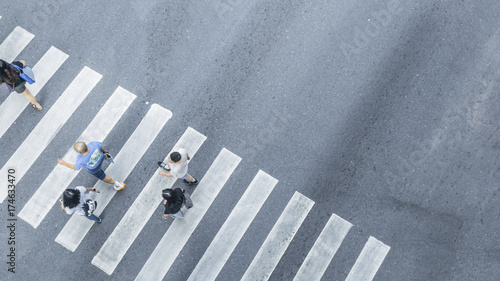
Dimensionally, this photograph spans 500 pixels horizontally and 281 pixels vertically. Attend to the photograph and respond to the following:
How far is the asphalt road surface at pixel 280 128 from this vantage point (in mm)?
8367

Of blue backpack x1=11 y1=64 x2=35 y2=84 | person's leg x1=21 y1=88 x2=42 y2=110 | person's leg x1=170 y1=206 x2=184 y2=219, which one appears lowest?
person's leg x1=170 y1=206 x2=184 y2=219

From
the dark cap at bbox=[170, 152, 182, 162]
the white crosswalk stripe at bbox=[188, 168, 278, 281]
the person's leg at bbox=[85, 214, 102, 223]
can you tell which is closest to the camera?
the dark cap at bbox=[170, 152, 182, 162]

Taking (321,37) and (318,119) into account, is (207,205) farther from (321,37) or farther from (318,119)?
(321,37)

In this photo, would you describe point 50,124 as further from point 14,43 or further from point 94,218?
point 94,218

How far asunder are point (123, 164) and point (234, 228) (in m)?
2.72

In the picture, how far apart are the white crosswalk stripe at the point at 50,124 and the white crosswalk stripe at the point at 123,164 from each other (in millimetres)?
1450

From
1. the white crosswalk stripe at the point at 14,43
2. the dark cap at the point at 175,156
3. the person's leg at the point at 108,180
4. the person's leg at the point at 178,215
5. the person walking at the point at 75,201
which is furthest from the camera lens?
the white crosswalk stripe at the point at 14,43

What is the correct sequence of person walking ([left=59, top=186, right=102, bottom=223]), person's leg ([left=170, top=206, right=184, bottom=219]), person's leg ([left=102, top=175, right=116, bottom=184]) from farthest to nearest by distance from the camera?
person's leg ([left=102, top=175, right=116, bottom=184]), person's leg ([left=170, top=206, right=184, bottom=219]), person walking ([left=59, top=186, right=102, bottom=223])

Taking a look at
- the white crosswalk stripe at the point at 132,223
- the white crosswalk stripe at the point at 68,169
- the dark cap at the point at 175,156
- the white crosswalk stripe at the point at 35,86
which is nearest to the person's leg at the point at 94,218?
the white crosswalk stripe at the point at 132,223

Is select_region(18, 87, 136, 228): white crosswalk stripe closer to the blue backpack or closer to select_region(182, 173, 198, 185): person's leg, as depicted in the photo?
the blue backpack

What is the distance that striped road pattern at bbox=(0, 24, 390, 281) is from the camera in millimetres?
8266

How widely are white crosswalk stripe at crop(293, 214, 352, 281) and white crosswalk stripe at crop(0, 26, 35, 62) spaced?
7879mm

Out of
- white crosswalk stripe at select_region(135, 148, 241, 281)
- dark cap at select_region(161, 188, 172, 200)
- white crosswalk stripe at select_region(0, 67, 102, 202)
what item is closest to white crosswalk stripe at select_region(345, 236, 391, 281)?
white crosswalk stripe at select_region(135, 148, 241, 281)

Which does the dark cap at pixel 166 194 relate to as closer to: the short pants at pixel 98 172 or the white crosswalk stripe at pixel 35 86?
the short pants at pixel 98 172
